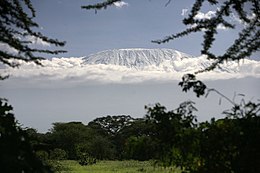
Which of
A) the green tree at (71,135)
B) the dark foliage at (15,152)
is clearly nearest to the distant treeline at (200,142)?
the dark foliage at (15,152)

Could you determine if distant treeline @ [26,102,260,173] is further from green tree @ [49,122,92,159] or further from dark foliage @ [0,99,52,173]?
green tree @ [49,122,92,159]

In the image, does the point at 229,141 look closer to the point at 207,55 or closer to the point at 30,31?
the point at 207,55

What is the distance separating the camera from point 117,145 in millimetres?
63031

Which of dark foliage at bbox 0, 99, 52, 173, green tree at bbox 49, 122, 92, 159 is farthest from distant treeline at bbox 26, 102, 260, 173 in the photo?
green tree at bbox 49, 122, 92, 159

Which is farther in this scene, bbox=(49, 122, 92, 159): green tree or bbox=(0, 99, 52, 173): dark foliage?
bbox=(49, 122, 92, 159): green tree

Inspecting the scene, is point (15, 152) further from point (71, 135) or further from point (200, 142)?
point (71, 135)

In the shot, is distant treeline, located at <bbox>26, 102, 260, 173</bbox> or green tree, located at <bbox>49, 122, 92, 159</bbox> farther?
green tree, located at <bbox>49, 122, 92, 159</bbox>

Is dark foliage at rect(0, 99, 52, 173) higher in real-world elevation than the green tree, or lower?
lower

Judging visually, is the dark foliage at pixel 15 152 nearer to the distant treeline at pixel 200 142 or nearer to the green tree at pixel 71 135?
the distant treeline at pixel 200 142

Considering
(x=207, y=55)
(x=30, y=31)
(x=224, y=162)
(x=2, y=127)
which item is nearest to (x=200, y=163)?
(x=224, y=162)

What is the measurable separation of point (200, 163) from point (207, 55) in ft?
4.25

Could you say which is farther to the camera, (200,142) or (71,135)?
(71,135)

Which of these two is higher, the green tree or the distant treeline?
the green tree

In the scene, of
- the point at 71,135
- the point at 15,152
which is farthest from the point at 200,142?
the point at 71,135
